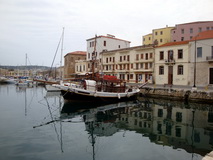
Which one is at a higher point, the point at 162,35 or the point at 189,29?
the point at 189,29

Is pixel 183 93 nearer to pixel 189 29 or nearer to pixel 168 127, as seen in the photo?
pixel 168 127

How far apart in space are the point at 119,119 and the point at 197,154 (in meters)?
8.72

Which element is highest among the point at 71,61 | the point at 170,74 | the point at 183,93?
the point at 71,61

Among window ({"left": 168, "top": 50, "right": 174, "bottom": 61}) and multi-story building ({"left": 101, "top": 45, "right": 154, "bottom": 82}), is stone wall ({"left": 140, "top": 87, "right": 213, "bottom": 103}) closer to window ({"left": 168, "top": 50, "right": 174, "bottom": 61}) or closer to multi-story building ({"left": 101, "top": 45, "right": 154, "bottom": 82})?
multi-story building ({"left": 101, "top": 45, "right": 154, "bottom": 82})

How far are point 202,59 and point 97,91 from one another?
20.0 m

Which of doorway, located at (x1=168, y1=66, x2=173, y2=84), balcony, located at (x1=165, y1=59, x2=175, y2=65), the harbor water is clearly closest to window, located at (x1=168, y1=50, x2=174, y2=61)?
balcony, located at (x1=165, y1=59, x2=175, y2=65)

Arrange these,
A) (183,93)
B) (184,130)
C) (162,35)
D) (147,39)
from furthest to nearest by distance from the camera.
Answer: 1. (147,39)
2. (162,35)
3. (183,93)
4. (184,130)

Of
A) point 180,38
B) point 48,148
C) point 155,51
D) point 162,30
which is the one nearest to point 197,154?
point 48,148

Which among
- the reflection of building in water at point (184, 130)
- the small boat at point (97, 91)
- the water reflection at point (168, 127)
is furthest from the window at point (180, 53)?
the reflection of building in water at point (184, 130)

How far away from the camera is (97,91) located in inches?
1006

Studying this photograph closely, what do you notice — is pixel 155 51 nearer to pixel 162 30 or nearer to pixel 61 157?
pixel 162 30

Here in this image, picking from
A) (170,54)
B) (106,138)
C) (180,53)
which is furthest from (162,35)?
(106,138)

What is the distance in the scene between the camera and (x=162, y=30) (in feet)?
196

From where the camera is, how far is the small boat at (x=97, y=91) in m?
24.3
